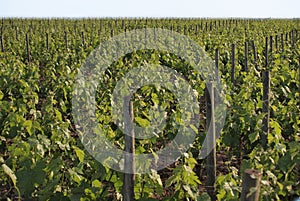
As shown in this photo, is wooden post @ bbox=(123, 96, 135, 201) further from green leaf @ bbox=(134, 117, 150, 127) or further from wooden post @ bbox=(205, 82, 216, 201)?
green leaf @ bbox=(134, 117, 150, 127)

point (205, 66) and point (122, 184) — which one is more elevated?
point (205, 66)

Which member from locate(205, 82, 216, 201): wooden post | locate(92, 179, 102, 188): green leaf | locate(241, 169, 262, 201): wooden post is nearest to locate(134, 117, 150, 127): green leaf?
locate(205, 82, 216, 201): wooden post

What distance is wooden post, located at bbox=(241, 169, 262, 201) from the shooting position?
2613mm

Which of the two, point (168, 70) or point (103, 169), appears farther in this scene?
point (168, 70)

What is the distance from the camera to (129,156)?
352 centimetres

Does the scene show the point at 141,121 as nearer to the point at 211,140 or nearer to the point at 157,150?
the point at 211,140

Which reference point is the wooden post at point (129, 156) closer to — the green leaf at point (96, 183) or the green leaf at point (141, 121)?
the green leaf at point (96, 183)

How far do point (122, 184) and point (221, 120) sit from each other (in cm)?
175

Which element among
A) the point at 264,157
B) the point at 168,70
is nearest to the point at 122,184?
the point at 264,157

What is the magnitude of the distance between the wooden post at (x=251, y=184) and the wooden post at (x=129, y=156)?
3.53ft

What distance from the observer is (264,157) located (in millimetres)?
3816

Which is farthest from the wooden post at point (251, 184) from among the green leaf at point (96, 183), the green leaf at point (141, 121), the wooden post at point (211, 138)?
the green leaf at point (141, 121)

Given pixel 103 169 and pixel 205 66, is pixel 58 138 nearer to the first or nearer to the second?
pixel 103 169

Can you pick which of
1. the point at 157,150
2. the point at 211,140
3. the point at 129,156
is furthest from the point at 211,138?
the point at 157,150
